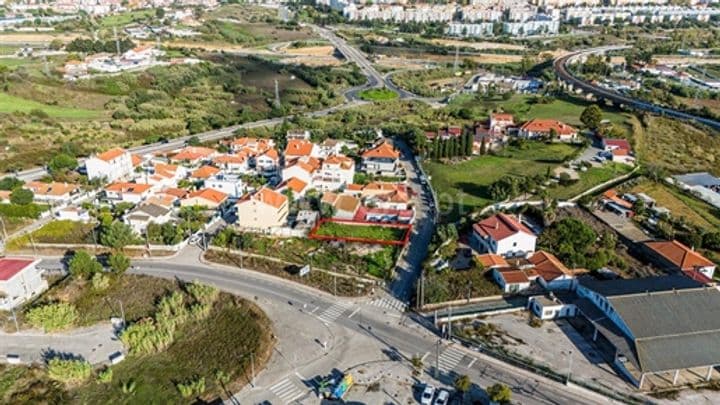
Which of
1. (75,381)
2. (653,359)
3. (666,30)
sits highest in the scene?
(666,30)

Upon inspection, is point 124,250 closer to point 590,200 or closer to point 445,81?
point 590,200

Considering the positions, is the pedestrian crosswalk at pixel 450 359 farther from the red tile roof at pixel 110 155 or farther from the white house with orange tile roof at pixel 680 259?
the red tile roof at pixel 110 155

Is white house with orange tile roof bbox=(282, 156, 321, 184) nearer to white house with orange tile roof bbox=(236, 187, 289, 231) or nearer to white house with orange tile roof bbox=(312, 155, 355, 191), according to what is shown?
white house with orange tile roof bbox=(312, 155, 355, 191)

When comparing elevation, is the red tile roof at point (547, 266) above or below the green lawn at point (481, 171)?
below

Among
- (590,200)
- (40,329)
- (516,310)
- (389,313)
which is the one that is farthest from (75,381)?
(590,200)

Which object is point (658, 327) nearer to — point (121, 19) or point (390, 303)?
point (390, 303)

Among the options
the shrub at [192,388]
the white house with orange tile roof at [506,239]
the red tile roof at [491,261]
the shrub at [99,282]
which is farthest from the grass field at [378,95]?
the shrub at [192,388]

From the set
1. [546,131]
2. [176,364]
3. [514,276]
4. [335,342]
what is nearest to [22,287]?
[176,364]
